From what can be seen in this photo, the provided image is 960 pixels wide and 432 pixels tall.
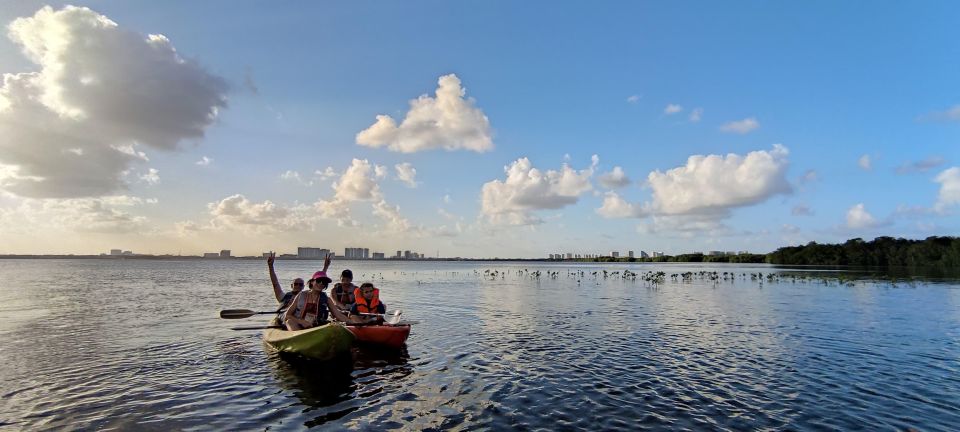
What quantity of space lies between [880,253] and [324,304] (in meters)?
164

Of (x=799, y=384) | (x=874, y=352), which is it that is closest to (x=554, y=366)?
(x=799, y=384)

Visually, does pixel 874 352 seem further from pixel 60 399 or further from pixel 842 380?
pixel 60 399

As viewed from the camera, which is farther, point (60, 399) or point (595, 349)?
point (595, 349)

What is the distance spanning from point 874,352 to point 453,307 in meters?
24.0

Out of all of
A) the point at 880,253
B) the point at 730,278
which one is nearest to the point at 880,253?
the point at 880,253

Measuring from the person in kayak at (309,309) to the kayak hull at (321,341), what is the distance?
984 mm

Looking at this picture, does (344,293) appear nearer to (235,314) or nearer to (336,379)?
(235,314)

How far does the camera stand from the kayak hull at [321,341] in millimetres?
15820

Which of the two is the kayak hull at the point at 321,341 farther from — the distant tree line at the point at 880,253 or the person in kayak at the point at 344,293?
the distant tree line at the point at 880,253

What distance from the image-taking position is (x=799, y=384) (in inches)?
561

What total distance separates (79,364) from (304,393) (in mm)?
9221

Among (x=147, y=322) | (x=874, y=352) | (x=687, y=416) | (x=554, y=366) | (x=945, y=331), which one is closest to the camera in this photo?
(x=687, y=416)

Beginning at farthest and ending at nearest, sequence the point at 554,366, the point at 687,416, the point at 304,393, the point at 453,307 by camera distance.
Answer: the point at 453,307
the point at 554,366
the point at 304,393
the point at 687,416

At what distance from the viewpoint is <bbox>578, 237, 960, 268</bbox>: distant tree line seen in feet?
374
